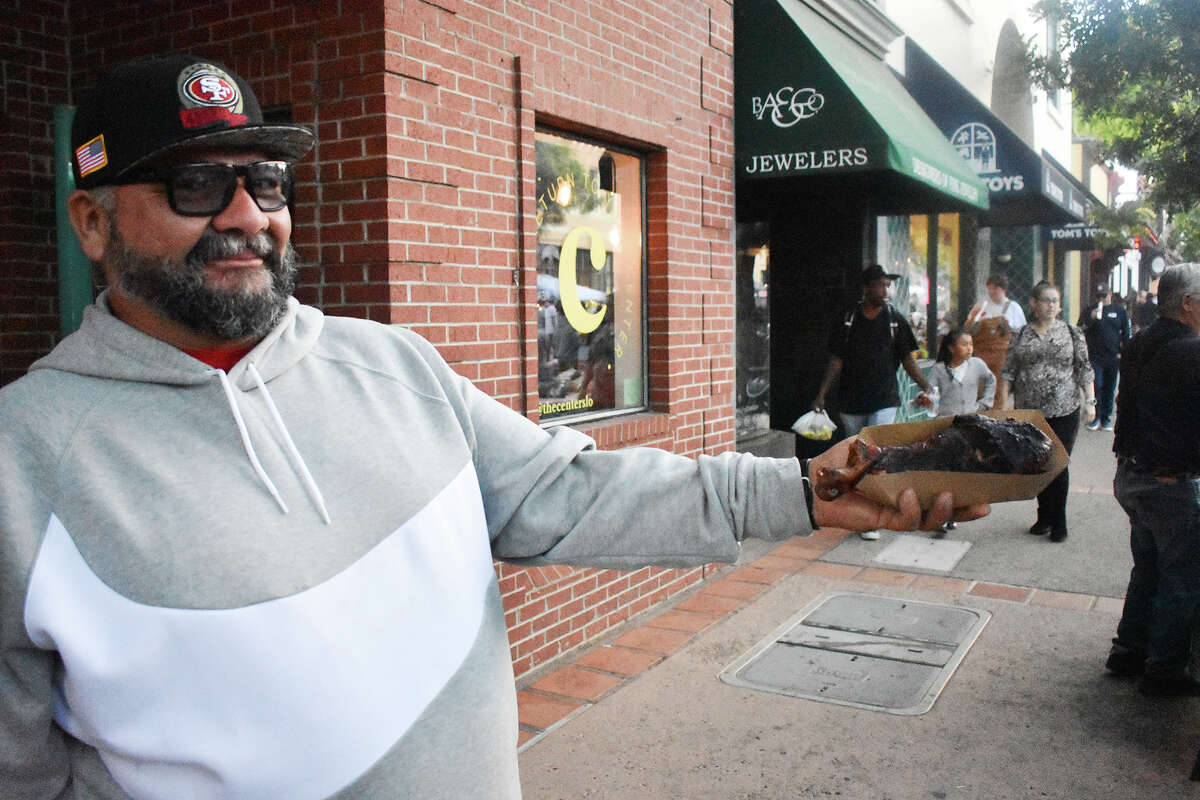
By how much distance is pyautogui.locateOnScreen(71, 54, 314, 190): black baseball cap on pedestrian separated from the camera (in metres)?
1.60

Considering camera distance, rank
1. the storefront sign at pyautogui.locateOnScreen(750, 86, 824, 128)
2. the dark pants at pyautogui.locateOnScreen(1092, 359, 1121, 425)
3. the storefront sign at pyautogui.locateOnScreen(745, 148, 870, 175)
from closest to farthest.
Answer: the storefront sign at pyautogui.locateOnScreen(745, 148, 870, 175) < the storefront sign at pyautogui.locateOnScreen(750, 86, 824, 128) < the dark pants at pyautogui.locateOnScreen(1092, 359, 1121, 425)

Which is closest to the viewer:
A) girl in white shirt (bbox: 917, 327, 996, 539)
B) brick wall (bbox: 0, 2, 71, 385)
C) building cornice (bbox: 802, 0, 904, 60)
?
brick wall (bbox: 0, 2, 71, 385)

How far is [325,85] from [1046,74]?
12.9 meters

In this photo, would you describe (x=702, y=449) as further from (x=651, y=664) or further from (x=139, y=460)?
(x=139, y=460)

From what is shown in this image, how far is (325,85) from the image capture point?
402 centimetres

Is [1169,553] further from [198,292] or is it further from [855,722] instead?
[198,292]

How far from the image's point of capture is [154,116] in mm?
1602

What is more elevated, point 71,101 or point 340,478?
point 71,101

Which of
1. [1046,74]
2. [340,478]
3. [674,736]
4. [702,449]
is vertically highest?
[1046,74]

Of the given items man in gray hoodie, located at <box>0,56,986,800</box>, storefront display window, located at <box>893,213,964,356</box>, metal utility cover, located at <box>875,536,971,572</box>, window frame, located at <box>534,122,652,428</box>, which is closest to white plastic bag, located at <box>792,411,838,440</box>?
metal utility cover, located at <box>875,536,971,572</box>

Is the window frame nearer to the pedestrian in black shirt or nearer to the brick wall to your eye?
the pedestrian in black shirt

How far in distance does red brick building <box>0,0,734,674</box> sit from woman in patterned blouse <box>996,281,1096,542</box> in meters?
2.55

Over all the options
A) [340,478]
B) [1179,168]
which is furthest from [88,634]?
[1179,168]

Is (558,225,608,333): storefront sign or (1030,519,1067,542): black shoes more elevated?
(558,225,608,333): storefront sign
